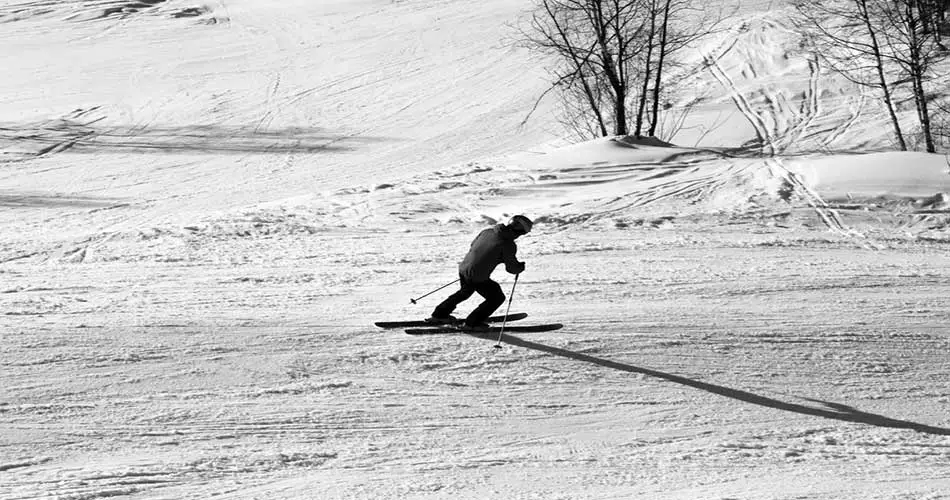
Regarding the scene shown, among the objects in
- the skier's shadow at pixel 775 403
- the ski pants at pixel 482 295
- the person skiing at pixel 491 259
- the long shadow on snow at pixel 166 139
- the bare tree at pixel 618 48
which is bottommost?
the skier's shadow at pixel 775 403

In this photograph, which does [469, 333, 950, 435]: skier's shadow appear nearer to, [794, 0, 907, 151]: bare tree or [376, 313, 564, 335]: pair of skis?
[376, 313, 564, 335]: pair of skis

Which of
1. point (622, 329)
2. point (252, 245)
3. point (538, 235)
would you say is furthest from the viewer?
point (538, 235)

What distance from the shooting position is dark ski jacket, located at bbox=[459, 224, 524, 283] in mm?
10492

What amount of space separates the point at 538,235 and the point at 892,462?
25.1ft

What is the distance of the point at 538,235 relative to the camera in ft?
54.2

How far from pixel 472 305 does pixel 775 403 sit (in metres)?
3.67

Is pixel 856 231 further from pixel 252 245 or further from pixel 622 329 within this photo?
pixel 252 245

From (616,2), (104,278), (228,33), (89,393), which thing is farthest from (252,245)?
(228,33)

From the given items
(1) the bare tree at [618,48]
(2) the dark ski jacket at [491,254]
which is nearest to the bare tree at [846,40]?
(1) the bare tree at [618,48]

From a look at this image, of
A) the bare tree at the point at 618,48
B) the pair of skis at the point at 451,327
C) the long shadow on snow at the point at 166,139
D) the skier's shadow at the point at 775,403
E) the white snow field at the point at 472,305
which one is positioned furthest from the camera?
the long shadow on snow at the point at 166,139

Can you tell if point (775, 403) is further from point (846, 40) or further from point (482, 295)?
point (846, 40)

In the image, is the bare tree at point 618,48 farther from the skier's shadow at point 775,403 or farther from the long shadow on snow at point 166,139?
the skier's shadow at point 775,403

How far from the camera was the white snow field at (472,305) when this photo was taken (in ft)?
29.8

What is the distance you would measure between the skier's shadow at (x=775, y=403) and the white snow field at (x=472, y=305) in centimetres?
4
